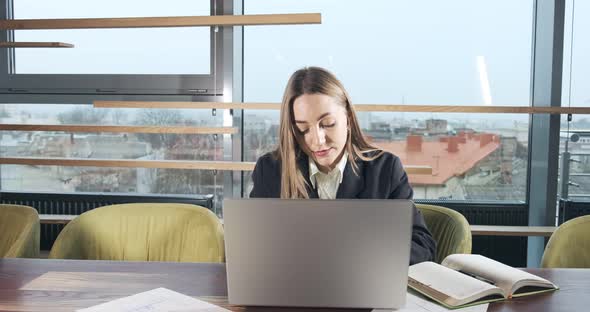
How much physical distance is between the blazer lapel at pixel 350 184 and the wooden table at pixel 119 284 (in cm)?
55

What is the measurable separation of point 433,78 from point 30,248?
219cm

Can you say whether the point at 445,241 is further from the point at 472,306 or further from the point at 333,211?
the point at 333,211

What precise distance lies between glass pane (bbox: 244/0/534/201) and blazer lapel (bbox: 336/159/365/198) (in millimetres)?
1301

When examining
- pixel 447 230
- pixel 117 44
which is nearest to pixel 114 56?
pixel 117 44

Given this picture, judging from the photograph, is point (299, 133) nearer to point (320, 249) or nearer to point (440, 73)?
point (320, 249)

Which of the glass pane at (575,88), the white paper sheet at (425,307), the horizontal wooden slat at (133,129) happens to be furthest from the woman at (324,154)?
the glass pane at (575,88)

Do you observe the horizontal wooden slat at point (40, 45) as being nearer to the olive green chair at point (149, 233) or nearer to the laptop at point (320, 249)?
the olive green chair at point (149, 233)

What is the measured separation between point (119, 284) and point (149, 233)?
62 centimetres

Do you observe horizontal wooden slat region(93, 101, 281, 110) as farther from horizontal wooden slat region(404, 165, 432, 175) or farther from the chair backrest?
the chair backrest

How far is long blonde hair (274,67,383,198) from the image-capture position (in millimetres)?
1789

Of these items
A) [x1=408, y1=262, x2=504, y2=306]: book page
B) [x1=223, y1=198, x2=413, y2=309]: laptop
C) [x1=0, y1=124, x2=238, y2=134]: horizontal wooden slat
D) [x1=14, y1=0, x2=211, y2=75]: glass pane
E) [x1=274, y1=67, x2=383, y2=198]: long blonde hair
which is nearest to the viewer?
[x1=223, y1=198, x2=413, y2=309]: laptop

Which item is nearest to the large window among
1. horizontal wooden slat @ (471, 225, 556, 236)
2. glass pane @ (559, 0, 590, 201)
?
horizontal wooden slat @ (471, 225, 556, 236)

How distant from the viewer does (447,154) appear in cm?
312

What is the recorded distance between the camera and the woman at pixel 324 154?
180 centimetres
